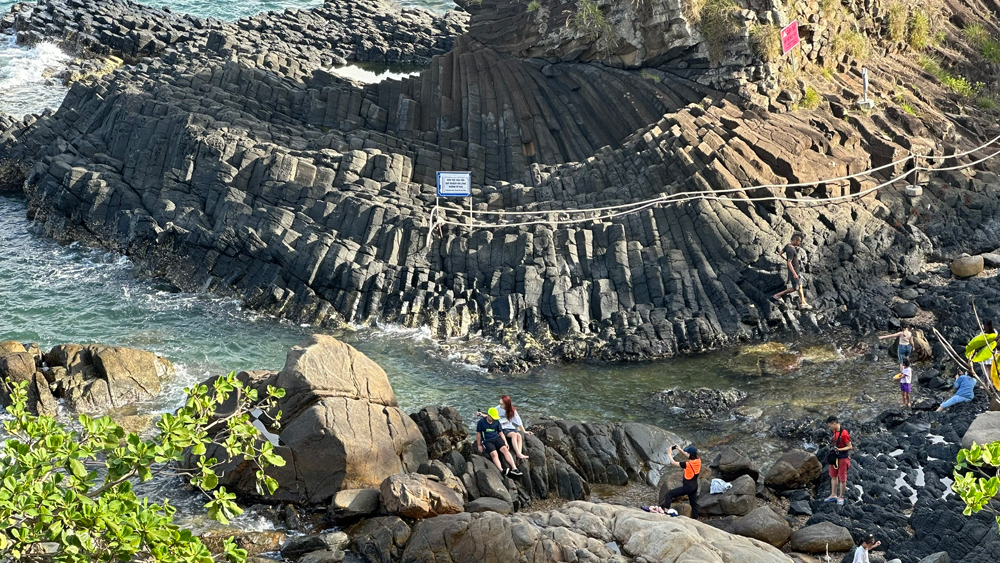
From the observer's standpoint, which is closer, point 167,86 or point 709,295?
point 709,295

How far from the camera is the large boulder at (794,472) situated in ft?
58.1

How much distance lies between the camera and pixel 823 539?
15.5 m

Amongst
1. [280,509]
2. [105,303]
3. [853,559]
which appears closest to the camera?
[853,559]

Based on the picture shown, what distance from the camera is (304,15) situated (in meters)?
49.8

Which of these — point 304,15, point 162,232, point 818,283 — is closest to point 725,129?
point 818,283

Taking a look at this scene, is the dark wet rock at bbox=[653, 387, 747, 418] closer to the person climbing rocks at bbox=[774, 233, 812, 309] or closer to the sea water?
the person climbing rocks at bbox=[774, 233, 812, 309]

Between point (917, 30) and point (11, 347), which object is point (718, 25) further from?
point (11, 347)

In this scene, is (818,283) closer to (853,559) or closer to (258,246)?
(853,559)

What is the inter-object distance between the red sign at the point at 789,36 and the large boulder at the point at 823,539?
17.3 meters

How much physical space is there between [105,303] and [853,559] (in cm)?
1890

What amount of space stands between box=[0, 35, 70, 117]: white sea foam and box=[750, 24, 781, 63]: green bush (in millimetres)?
26606

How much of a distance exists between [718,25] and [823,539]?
59.2 feet

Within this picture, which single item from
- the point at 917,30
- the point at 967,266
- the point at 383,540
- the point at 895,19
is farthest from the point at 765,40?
the point at 383,540

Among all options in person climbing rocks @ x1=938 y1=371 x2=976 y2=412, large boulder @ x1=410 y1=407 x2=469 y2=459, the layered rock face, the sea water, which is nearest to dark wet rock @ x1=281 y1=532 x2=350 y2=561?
large boulder @ x1=410 y1=407 x2=469 y2=459
